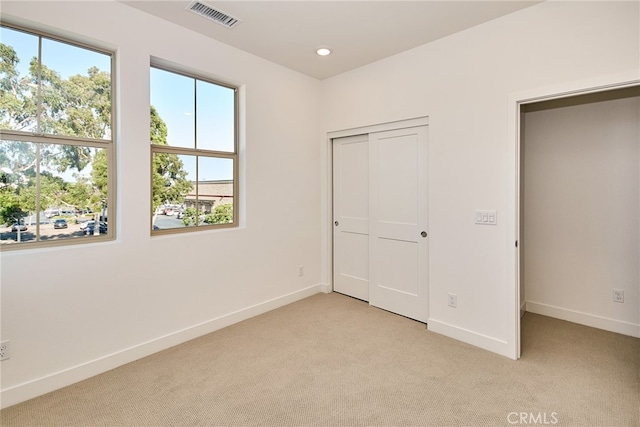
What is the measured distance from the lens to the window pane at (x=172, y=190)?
282cm

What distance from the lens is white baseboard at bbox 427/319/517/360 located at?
261cm

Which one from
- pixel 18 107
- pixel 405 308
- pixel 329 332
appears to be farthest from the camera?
pixel 405 308

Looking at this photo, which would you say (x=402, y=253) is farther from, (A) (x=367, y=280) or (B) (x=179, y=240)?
(B) (x=179, y=240)

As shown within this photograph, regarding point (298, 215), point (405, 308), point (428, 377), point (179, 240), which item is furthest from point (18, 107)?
point (405, 308)

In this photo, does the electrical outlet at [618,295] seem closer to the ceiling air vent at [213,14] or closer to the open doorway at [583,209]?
the open doorway at [583,209]

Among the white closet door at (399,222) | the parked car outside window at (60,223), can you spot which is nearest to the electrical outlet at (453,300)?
the white closet door at (399,222)

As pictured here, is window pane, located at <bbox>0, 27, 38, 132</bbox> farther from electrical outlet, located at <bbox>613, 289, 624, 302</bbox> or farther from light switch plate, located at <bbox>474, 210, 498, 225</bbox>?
electrical outlet, located at <bbox>613, 289, 624, 302</bbox>

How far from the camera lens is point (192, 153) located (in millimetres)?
3051

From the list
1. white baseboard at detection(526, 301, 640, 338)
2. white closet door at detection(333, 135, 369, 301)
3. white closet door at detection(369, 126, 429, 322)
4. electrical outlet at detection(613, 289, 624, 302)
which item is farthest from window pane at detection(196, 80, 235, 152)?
electrical outlet at detection(613, 289, 624, 302)

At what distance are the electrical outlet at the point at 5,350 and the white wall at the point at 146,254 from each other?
0.03 metres

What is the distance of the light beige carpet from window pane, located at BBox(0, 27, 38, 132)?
1854 millimetres

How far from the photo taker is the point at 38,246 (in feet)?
7.18

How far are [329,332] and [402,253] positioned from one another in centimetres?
115

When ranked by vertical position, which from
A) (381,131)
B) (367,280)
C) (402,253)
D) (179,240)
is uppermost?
(381,131)
